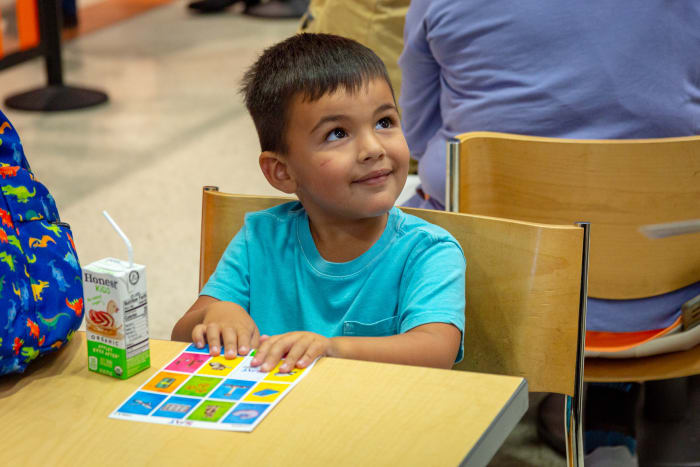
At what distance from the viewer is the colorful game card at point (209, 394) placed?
0.98 meters

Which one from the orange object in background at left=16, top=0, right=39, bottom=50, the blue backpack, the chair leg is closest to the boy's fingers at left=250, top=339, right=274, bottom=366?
the blue backpack

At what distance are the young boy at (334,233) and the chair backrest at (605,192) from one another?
0.94ft

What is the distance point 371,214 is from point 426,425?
18.2 inches

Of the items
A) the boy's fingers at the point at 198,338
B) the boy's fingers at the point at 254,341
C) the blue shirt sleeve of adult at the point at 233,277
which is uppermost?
the boy's fingers at the point at 198,338

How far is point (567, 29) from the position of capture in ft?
5.83

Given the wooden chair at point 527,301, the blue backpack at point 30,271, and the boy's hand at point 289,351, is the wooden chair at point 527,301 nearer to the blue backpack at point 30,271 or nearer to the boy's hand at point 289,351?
the boy's hand at point 289,351

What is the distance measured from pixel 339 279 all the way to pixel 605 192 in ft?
1.67

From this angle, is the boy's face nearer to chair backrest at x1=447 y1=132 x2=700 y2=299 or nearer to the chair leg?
chair backrest at x1=447 y1=132 x2=700 y2=299

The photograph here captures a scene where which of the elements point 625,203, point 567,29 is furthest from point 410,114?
point 625,203

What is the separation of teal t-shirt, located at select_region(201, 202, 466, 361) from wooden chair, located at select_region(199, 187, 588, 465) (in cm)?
6

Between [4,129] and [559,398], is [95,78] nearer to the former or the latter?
[559,398]

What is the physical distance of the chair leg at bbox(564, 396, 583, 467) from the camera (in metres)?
1.39

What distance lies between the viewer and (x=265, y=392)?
3.40 ft

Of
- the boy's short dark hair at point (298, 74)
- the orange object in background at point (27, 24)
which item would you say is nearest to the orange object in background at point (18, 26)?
the orange object in background at point (27, 24)
